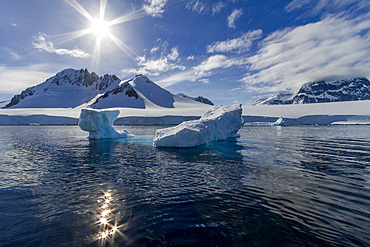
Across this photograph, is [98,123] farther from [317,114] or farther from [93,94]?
[93,94]

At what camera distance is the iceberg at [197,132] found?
14844 millimetres

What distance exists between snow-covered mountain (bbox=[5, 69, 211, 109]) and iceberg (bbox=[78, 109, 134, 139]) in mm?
86508

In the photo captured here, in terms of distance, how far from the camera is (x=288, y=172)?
7781mm

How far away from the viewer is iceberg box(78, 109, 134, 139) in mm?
22172

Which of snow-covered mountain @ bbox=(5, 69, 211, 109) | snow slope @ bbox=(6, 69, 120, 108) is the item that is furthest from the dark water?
snow slope @ bbox=(6, 69, 120, 108)

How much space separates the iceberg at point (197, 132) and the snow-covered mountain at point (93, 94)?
9468 centimetres

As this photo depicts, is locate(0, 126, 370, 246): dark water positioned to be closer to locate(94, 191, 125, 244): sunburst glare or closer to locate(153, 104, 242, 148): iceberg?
locate(94, 191, 125, 244): sunburst glare

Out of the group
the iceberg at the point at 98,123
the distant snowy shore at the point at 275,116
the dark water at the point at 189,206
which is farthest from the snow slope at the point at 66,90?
the dark water at the point at 189,206

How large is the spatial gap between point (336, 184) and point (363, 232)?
3068mm

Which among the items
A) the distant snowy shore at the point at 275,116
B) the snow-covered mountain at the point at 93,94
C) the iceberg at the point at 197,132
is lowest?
the iceberg at the point at 197,132

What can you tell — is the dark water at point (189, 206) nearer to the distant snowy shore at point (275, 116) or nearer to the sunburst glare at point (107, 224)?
the sunburst glare at point (107, 224)

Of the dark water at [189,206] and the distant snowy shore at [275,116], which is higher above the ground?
the distant snowy shore at [275,116]

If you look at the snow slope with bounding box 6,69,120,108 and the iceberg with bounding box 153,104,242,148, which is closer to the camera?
the iceberg with bounding box 153,104,242,148

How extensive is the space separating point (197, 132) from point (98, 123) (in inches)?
612
